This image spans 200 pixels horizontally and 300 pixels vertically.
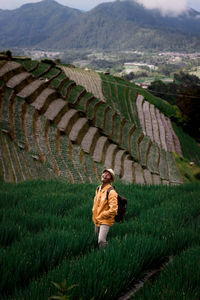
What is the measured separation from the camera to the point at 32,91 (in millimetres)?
13406

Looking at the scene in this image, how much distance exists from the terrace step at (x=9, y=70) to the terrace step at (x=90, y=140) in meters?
4.72

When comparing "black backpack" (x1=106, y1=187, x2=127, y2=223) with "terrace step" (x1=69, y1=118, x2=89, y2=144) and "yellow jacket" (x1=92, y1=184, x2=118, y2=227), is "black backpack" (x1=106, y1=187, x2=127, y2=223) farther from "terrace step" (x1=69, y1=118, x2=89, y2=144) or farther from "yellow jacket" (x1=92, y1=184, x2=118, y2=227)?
"terrace step" (x1=69, y1=118, x2=89, y2=144)

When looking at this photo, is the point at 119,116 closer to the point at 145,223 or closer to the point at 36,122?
the point at 36,122

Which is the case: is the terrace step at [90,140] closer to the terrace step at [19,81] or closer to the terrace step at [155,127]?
the terrace step at [19,81]

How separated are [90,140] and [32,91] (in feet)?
12.0

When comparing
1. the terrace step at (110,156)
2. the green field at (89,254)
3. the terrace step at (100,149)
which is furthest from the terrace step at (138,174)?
the green field at (89,254)

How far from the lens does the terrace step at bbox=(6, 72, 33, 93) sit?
42.7 ft

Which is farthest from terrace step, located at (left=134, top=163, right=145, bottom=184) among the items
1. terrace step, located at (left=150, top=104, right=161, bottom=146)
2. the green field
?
the green field

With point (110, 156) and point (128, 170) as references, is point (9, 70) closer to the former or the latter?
point (110, 156)

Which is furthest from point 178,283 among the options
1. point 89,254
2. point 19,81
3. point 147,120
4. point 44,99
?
point 147,120

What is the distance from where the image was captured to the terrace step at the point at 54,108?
43.4 ft

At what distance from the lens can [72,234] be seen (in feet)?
9.57

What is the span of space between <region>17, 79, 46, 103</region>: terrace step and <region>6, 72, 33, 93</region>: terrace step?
20 cm

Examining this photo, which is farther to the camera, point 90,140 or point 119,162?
point 119,162
